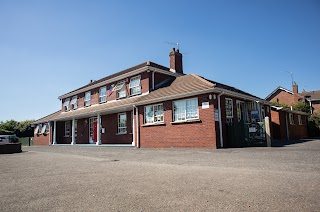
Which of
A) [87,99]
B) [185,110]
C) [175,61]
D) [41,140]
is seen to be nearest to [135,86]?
[175,61]

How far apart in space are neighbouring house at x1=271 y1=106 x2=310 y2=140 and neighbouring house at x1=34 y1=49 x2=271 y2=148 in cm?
167

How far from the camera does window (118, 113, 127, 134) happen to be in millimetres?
20269

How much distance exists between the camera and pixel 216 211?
3.28m

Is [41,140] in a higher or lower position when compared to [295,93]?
lower

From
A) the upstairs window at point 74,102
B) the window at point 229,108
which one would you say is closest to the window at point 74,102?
the upstairs window at point 74,102

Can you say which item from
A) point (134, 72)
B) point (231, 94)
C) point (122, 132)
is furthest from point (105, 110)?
point (231, 94)

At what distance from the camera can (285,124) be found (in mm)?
23047

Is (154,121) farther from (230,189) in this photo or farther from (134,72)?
(230,189)

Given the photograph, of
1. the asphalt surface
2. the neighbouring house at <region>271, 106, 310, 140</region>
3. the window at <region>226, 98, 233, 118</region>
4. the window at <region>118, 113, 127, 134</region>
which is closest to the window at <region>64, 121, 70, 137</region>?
the window at <region>118, 113, 127, 134</region>

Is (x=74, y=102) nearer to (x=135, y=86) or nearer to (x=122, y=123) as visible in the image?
(x=122, y=123)

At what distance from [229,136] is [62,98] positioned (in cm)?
2493

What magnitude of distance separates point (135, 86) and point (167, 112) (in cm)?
592

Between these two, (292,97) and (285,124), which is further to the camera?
(292,97)

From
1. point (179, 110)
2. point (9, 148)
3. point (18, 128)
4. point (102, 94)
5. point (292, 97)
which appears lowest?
point (9, 148)
